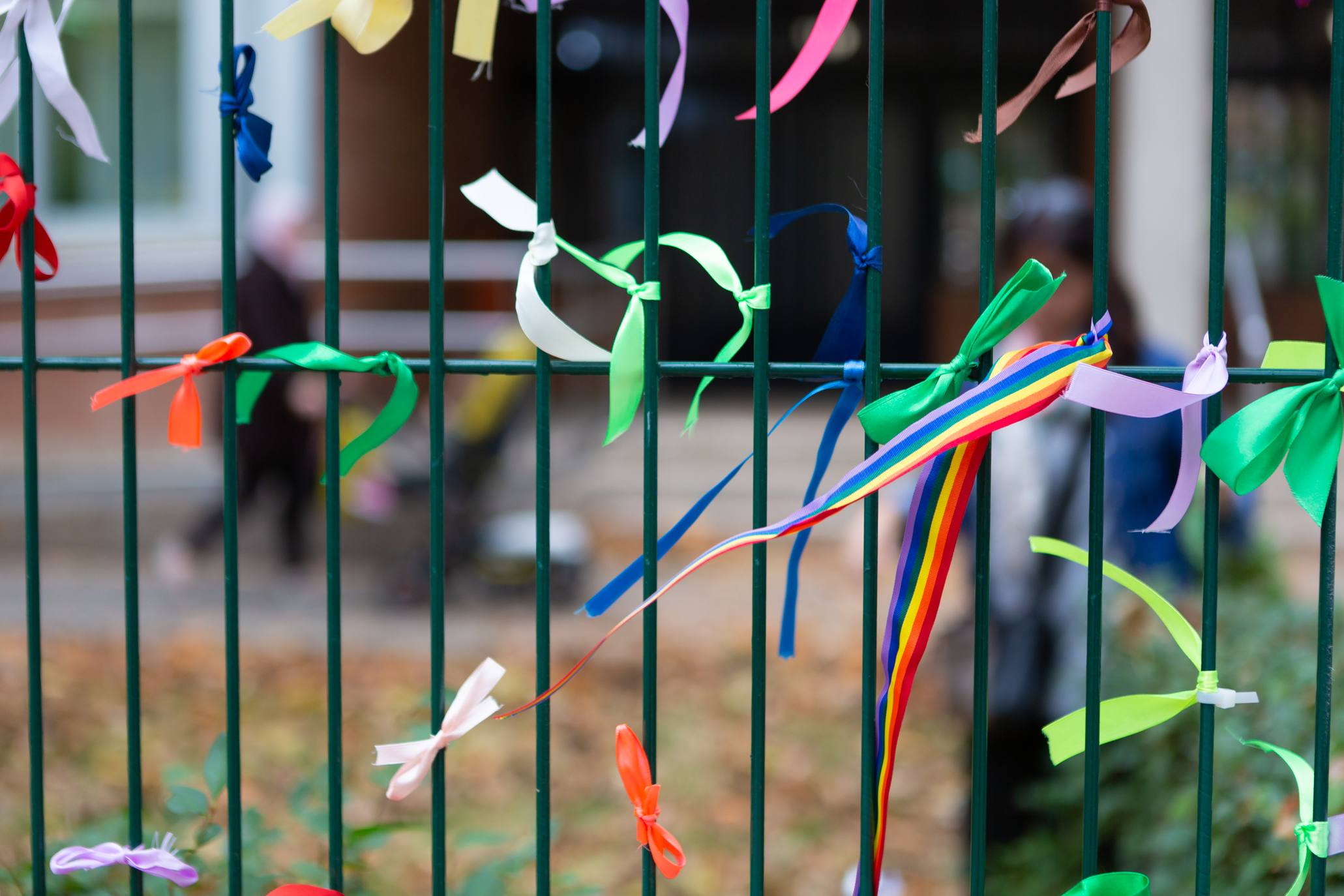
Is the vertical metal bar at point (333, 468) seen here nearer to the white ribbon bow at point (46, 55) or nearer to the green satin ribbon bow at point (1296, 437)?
the white ribbon bow at point (46, 55)

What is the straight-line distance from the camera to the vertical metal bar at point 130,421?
160 cm

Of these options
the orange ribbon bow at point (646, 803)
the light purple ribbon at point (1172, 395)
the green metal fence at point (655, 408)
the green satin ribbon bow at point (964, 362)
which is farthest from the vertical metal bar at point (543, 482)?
the light purple ribbon at point (1172, 395)

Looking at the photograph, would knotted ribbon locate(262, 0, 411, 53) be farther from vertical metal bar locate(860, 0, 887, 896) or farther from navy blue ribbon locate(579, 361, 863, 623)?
navy blue ribbon locate(579, 361, 863, 623)

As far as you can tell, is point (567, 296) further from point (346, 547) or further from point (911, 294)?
point (911, 294)

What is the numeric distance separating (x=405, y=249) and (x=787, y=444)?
9.70 ft

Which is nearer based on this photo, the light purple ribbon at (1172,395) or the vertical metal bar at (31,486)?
the light purple ribbon at (1172,395)

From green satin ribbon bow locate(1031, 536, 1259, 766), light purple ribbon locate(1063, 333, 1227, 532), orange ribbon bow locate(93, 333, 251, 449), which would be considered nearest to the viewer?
light purple ribbon locate(1063, 333, 1227, 532)

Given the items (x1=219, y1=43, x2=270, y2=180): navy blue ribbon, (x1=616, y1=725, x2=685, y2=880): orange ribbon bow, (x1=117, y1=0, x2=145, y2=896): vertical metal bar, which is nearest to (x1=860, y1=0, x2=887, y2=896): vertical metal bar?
(x1=616, y1=725, x2=685, y2=880): orange ribbon bow

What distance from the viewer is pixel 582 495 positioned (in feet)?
25.4

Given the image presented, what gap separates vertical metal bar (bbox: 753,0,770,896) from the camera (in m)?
1.46

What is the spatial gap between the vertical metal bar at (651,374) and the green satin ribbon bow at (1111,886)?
516mm

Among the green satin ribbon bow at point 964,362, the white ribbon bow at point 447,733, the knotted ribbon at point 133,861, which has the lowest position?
the knotted ribbon at point 133,861

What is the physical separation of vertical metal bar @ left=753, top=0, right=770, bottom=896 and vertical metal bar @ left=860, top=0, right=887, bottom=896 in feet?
0.14

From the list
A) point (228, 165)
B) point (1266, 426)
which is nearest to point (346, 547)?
point (228, 165)
